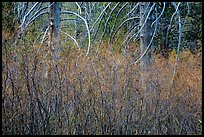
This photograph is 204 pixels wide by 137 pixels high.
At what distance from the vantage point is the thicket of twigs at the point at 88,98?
18.2 ft

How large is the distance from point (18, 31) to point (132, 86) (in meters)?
2.42

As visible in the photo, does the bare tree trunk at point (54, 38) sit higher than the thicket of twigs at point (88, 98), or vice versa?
the bare tree trunk at point (54, 38)

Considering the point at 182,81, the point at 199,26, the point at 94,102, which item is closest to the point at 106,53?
the point at 94,102

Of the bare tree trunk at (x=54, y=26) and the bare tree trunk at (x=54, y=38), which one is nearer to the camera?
the bare tree trunk at (x=54, y=38)

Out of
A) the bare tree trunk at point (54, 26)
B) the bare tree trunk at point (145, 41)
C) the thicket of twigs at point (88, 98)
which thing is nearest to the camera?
the thicket of twigs at point (88, 98)

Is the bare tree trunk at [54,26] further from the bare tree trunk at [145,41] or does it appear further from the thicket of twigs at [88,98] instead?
the bare tree trunk at [145,41]

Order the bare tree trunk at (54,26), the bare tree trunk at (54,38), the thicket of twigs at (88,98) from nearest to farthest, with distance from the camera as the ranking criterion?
1. the thicket of twigs at (88,98)
2. the bare tree trunk at (54,38)
3. the bare tree trunk at (54,26)

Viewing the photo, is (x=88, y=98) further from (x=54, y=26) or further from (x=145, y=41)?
(x=145, y=41)

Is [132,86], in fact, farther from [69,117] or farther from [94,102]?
[69,117]

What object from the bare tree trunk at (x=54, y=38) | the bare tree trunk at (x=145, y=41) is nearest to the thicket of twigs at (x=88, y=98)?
the bare tree trunk at (x=54, y=38)

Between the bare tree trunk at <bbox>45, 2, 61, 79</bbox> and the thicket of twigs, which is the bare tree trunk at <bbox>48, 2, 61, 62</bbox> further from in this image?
the thicket of twigs

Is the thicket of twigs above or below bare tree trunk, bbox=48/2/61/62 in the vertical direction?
below

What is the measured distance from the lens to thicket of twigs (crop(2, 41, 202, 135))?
556 centimetres

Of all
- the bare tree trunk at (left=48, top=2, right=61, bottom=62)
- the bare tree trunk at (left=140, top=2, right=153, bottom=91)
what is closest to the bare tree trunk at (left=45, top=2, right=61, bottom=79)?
the bare tree trunk at (left=48, top=2, right=61, bottom=62)
